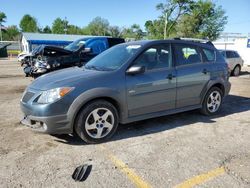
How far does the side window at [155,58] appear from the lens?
4.66 meters

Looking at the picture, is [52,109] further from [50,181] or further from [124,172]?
[124,172]

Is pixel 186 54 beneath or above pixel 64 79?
above

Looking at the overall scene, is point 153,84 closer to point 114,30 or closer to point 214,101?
point 214,101

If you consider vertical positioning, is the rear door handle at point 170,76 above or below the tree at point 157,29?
below

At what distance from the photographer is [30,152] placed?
386cm

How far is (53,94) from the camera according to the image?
3.90 m

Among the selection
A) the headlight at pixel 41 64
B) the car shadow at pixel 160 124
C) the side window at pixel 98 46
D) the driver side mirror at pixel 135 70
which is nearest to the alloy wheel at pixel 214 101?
the car shadow at pixel 160 124

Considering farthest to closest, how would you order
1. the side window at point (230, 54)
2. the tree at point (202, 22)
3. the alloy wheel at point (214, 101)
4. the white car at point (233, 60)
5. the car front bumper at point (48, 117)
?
the tree at point (202, 22) < the side window at point (230, 54) < the white car at point (233, 60) < the alloy wheel at point (214, 101) < the car front bumper at point (48, 117)

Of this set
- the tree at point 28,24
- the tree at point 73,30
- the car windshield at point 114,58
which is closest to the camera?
the car windshield at point 114,58

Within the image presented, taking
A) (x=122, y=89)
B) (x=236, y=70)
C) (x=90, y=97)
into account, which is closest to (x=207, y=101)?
(x=122, y=89)

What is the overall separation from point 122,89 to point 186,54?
1.86 meters

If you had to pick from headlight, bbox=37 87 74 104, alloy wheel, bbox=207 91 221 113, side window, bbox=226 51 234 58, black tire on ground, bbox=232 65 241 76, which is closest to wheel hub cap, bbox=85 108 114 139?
headlight, bbox=37 87 74 104

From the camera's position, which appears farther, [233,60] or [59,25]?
[59,25]

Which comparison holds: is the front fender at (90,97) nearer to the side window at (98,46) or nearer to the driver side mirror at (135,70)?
the driver side mirror at (135,70)
